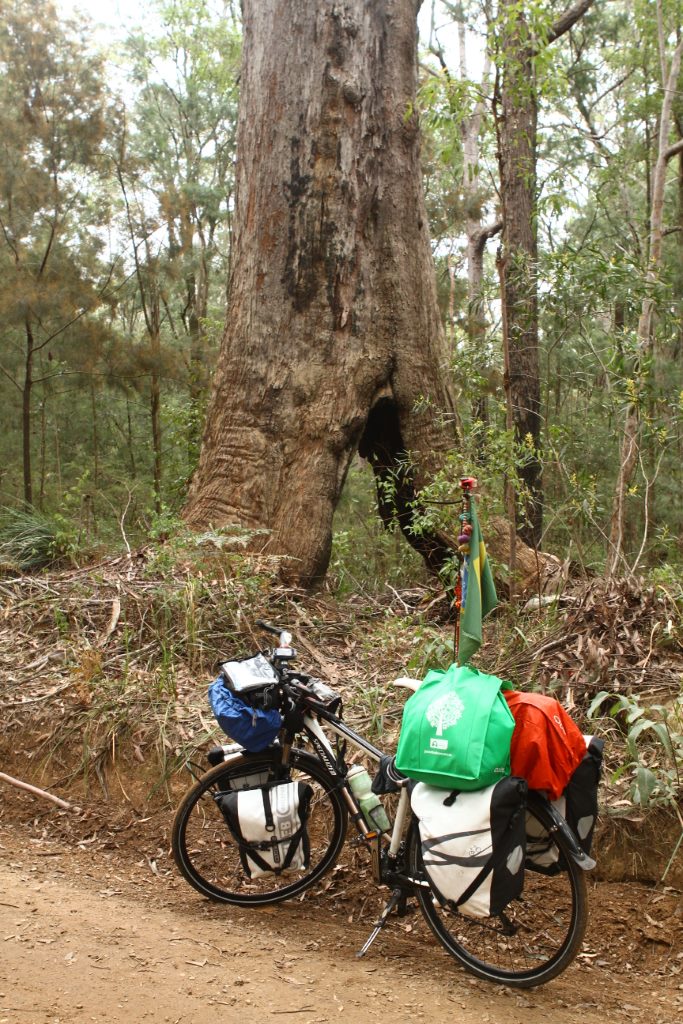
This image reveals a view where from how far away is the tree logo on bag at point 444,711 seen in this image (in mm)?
3371

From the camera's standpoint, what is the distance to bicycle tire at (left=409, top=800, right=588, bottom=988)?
3.41 m

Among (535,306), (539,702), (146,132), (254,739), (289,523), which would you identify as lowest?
(254,739)

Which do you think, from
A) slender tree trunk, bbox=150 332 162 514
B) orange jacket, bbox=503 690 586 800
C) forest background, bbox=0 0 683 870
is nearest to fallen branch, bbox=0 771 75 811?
forest background, bbox=0 0 683 870

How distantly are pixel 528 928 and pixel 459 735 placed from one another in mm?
1122

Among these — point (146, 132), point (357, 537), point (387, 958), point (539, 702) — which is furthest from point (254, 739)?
point (146, 132)

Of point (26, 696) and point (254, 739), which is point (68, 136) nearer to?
point (26, 696)

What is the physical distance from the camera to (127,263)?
16.1m

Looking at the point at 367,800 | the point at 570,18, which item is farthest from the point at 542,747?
the point at 570,18

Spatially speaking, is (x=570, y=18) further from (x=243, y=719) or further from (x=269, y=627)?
(x=243, y=719)

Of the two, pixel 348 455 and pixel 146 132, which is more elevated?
pixel 146 132

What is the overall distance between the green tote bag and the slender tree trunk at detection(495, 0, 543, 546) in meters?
2.69

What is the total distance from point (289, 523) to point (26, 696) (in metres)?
2.37

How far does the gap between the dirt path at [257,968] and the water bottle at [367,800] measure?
503 mm

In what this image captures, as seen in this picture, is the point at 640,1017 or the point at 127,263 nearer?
the point at 640,1017
